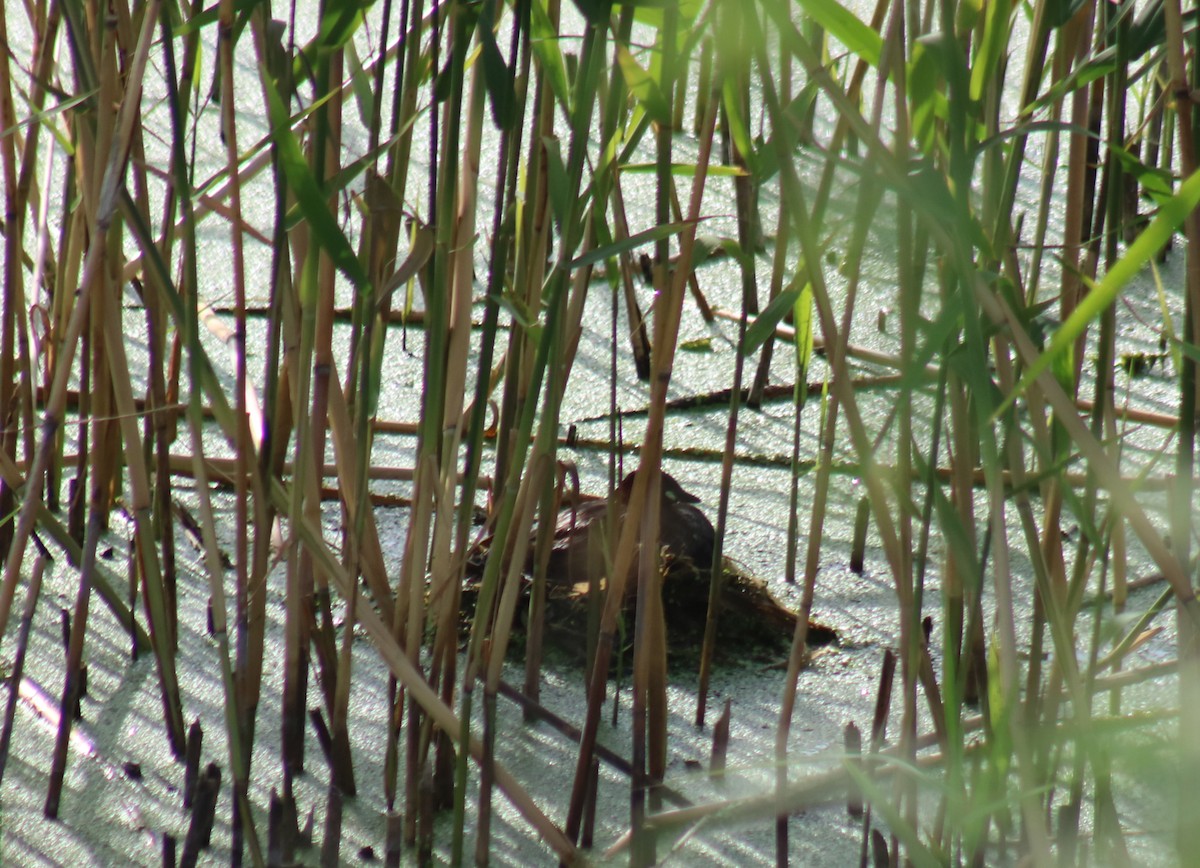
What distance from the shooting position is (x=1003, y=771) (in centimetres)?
63

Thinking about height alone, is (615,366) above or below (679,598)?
above

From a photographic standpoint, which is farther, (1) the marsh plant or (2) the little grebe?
(2) the little grebe

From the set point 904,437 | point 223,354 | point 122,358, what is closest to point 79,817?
point 122,358

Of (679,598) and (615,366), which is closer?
(615,366)

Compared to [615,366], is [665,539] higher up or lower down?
lower down

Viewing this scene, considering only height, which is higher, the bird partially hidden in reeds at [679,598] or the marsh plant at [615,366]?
the marsh plant at [615,366]

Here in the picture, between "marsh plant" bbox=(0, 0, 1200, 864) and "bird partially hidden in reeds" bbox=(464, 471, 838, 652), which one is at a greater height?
"marsh plant" bbox=(0, 0, 1200, 864)

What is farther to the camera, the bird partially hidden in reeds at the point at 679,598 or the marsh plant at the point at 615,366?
the bird partially hidden in reeds at the point at 679,598

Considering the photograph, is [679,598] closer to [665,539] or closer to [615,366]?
[665,539]

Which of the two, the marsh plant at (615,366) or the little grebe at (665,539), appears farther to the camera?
the little grebe at (665,539)

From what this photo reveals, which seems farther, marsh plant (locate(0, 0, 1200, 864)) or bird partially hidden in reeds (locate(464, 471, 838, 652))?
bird partially hidden in reeds (locate(464, 471, 838, 652))

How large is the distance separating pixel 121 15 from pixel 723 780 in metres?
0.63

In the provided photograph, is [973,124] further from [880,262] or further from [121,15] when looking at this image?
[121,15]

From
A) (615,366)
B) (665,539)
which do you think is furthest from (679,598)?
(615,366)
